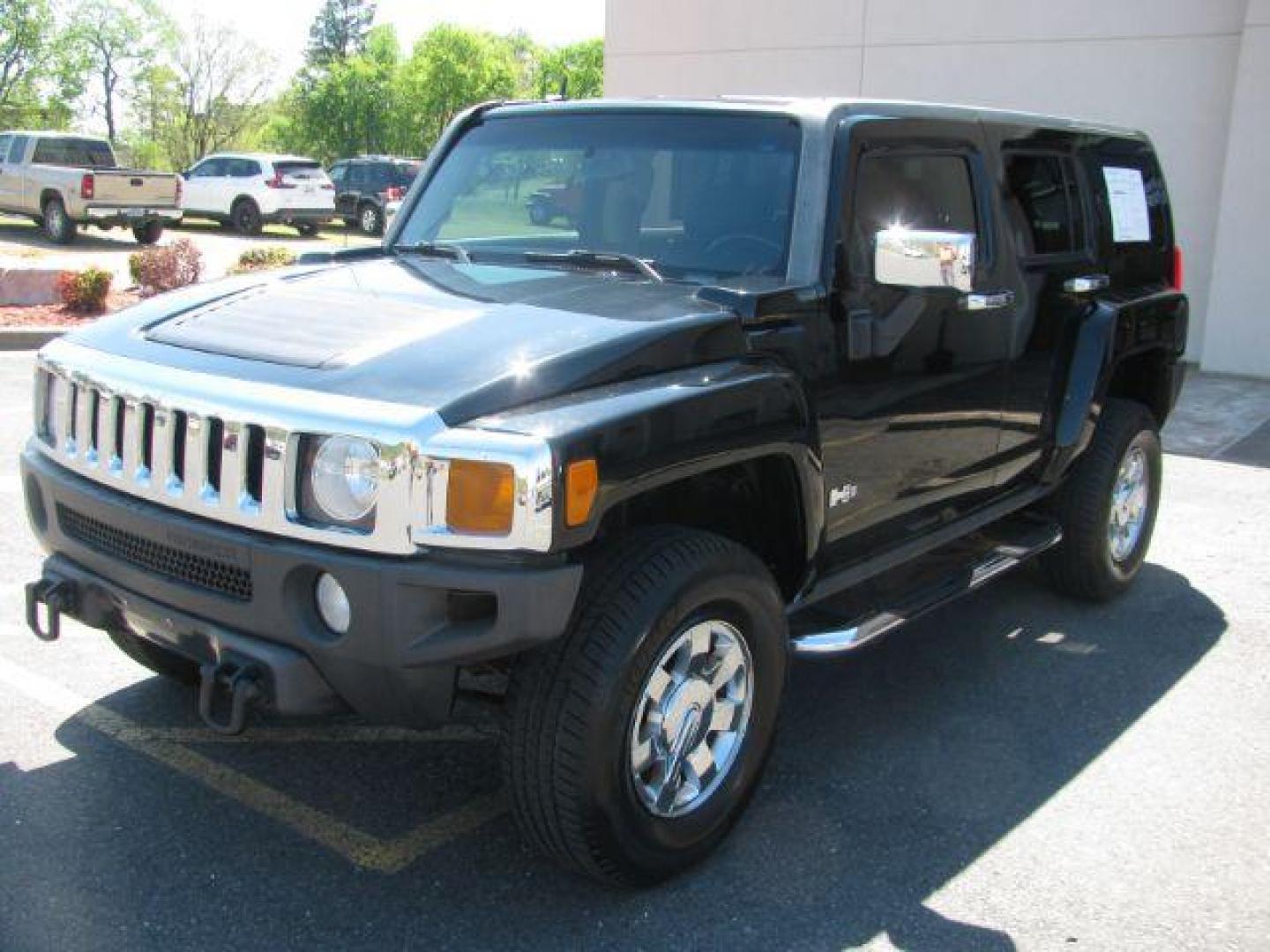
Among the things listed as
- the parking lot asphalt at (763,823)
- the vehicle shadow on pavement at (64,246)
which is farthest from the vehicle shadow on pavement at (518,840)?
the vehicle shadow on pavement at (64,246)

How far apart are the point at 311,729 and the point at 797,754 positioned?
1.55 metres

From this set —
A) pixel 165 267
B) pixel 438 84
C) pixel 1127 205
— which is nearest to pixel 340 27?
pixel 438 84

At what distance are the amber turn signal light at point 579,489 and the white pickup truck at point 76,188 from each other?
20.8 metres

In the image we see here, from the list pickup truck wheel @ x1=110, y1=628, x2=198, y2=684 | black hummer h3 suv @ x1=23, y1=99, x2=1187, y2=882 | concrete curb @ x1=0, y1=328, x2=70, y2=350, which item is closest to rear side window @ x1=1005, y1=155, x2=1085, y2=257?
black hummer h3 suv @ x1=23, y1=99, x2=1187, y2=882

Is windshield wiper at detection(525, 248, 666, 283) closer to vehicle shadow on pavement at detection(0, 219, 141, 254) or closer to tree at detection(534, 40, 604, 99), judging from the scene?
vehicle shadow on pavement at detection(0, 219, 141, 254)

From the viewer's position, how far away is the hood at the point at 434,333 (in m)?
2.92

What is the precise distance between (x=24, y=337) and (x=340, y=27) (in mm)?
81214

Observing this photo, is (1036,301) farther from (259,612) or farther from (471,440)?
(259,612)

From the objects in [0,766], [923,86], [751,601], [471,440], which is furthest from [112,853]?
[923,86]

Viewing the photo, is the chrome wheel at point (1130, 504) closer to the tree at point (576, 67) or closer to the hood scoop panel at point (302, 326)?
the hood scoop panel at point (302, 326)

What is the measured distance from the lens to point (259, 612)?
9.39 feet

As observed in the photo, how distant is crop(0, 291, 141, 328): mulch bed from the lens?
12391 mm

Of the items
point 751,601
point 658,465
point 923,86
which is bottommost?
point 751,601

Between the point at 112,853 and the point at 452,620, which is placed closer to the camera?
the point at 452,620
